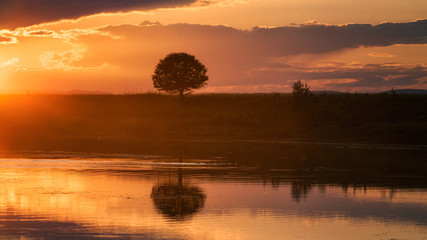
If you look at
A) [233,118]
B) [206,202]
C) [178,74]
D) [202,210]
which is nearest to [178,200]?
[206,202]

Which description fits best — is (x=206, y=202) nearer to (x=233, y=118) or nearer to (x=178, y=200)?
(x=178, y=200)

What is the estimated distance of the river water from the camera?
62.3ft

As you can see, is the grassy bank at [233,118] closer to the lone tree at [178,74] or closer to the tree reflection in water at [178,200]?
the lone tree at [178,74]

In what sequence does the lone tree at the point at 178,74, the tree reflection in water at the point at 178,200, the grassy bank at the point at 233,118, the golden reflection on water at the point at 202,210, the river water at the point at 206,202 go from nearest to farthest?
the golden reflection on water at the point at 202,210 < the river water at the point at 206,202 < the tree reflection in water at the point at 178,200 < the grassy bank at the point at 233,118 < the lone tree at the point at 178,74

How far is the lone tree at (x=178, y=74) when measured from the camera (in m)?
113

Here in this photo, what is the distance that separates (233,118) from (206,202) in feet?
221

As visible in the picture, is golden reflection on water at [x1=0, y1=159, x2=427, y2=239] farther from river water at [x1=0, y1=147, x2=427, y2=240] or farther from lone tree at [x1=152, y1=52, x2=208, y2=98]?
lone tree at [x1=152, y1=52, x2=208, y2=98]

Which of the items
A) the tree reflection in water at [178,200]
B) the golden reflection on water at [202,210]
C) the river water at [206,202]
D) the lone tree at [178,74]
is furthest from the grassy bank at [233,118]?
the tree reflection in water at [178,200]

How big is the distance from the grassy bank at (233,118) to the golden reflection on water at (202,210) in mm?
42727

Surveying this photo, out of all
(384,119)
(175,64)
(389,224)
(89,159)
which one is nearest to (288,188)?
(389,224)

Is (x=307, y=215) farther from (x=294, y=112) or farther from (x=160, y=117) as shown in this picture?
(x=160, y=117)

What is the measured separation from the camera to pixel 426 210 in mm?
23703

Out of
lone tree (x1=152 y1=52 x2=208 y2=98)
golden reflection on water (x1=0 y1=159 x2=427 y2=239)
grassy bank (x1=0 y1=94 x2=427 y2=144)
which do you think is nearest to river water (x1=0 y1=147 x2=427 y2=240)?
golden reflection on water (x1=0 y1=159 x2=427 y2=239)

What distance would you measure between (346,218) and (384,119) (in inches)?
2584
